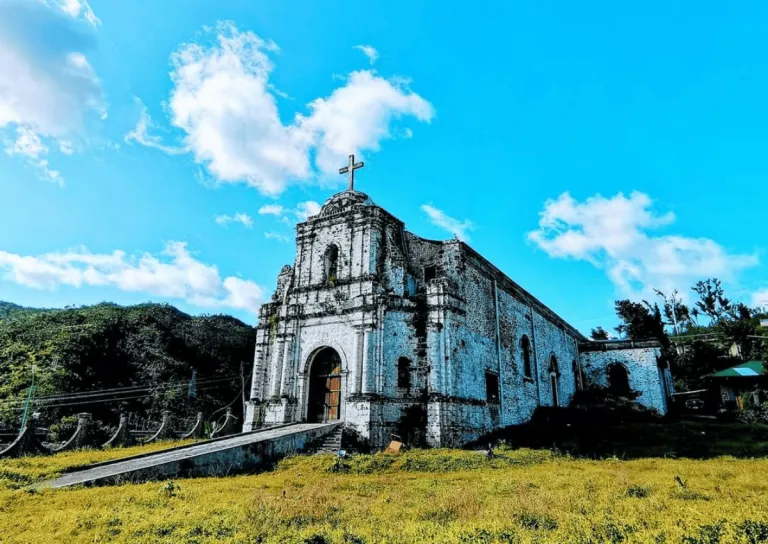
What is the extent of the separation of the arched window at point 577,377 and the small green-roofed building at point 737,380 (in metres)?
9.54

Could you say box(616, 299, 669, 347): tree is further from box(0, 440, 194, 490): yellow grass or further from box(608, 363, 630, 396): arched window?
box(0, 440, 194, 490): yellow grass

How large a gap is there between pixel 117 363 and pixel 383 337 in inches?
662

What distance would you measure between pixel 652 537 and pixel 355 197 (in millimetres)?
17189

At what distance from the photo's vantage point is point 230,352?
32.2 metres

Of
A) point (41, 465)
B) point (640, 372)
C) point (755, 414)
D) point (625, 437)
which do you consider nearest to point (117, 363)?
point (41, 465)

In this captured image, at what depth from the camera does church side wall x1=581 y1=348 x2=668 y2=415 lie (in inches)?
1152

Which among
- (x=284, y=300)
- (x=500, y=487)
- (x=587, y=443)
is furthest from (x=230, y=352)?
(x=500, y=487)

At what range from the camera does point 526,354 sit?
82.4 ft

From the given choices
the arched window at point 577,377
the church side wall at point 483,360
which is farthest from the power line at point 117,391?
the arched window at point 577,377

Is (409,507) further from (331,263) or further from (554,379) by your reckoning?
(554,379)

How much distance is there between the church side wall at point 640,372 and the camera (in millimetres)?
29250

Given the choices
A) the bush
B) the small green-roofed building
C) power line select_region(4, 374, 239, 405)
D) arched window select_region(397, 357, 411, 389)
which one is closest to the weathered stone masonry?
arched window select_region(397, 357, 411, 389)

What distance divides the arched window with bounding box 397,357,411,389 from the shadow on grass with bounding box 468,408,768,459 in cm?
327

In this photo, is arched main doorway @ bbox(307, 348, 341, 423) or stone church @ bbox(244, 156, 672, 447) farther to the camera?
arched main doorway @ bbox(307, 348, 341, 423)
